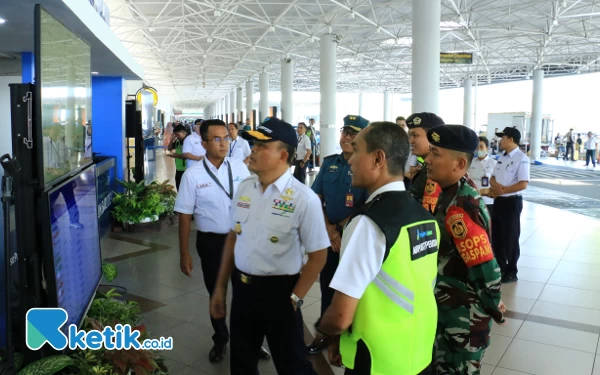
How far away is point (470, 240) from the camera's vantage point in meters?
2.05

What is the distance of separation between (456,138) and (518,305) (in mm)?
3387

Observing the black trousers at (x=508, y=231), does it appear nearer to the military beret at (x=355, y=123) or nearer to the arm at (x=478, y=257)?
the military beret at (x=355, y=123)

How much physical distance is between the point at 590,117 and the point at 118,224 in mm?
35201

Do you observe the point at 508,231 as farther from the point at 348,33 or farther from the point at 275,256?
the point at 348,33

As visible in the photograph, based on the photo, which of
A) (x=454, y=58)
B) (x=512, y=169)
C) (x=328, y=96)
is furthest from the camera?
(x=328, y=96)

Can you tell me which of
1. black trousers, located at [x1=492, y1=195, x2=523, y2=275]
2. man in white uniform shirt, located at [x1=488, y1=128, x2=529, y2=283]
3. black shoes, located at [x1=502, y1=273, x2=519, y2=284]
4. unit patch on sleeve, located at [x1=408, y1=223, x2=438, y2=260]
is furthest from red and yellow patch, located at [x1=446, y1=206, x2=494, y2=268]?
black shoes, located at [x1=502, y1=273, x2=519, y2=284]

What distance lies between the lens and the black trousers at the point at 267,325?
2.36 meters

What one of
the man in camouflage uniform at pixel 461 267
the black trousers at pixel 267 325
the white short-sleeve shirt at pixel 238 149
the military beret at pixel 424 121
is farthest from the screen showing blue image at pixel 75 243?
the white short-sleeve shirt at pixel 238 149

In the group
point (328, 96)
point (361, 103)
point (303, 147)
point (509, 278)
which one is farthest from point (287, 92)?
point (361, 103)

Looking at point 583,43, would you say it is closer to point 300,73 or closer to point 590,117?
point 590,117

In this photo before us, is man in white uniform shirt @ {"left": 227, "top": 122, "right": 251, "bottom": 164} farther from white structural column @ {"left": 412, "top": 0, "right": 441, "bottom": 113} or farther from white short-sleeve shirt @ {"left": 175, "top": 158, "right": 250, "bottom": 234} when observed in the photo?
white short-sleeve shirt @ {"left": 175, "top": 158, "right": 250, "bottom": 234}

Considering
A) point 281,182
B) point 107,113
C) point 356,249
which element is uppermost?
point 107,113

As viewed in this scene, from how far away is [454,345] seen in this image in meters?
2.18

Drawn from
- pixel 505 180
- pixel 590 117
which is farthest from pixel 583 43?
pixel 505 180
